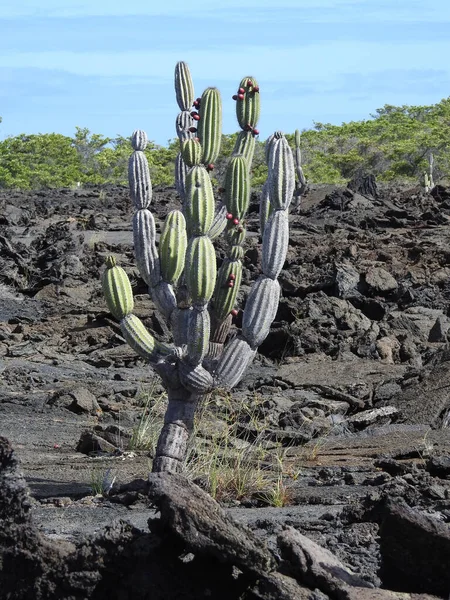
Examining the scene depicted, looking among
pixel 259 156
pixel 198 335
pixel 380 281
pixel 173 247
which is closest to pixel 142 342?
pixel 198 335

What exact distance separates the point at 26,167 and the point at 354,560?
4411 cm

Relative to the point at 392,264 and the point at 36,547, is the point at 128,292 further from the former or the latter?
the point at 392,264

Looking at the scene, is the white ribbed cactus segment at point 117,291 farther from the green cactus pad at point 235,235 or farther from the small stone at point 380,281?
the small stone at point 380,281

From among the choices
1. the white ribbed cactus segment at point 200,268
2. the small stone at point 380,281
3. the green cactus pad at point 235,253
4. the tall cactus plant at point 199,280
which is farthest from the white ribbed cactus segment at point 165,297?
the small stone at point 380,281

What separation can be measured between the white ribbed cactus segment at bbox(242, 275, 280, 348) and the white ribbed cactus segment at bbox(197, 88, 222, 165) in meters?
1.19

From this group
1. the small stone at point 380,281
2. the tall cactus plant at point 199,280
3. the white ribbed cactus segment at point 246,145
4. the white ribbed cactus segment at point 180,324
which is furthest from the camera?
the small stone at point 380,281

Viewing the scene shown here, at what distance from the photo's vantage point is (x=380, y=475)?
7.10m

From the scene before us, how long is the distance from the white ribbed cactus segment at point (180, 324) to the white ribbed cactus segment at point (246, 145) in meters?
1.31

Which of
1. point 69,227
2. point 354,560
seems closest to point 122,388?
point 354,560

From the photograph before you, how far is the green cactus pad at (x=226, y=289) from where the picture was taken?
7660 mm

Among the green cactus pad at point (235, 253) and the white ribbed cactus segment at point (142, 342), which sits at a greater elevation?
the green cactus pad at point (235, 253)

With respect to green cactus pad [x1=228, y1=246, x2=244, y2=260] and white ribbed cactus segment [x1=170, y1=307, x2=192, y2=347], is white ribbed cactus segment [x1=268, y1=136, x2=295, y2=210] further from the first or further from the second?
white ribbed cactus segment [x1=170, y1=307, x2=192, y2=347]

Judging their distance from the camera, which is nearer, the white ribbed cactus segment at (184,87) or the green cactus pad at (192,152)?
the green cactus pad at (192,152)

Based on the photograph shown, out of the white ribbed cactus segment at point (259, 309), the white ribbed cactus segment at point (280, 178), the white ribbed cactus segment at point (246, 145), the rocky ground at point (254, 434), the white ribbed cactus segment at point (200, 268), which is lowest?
the rocky ground at point (254, 434)
